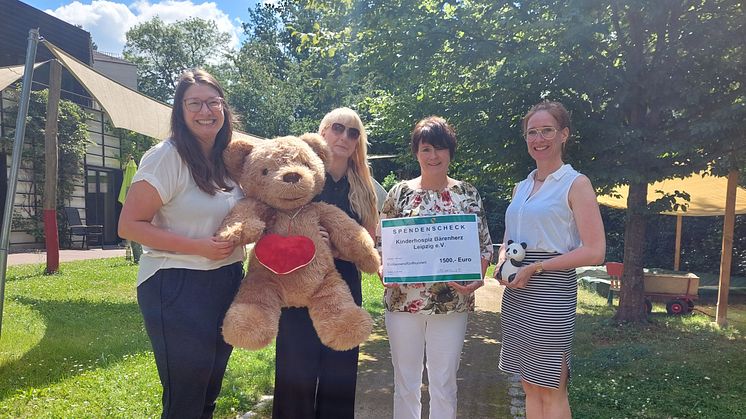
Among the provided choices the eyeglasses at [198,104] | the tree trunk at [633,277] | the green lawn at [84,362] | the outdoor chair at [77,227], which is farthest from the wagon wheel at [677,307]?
the outdoor chair at [77,227]

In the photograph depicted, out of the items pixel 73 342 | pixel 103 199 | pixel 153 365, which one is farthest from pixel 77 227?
pixel 153 365

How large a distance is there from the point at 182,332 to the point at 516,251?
65.3 inches

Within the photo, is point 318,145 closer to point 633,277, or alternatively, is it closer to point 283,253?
point 283,253

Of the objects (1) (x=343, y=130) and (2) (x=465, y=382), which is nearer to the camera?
(1) (x=343, y=130)

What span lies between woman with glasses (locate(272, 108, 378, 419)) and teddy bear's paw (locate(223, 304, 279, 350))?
0.93 feet

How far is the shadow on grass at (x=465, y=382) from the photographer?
4020mm

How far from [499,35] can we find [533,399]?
4793 mm

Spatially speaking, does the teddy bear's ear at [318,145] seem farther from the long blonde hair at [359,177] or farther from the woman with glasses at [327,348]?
the long blonde hair at [359,177]

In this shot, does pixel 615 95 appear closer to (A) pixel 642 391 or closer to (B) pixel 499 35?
(B) pixel 499 35

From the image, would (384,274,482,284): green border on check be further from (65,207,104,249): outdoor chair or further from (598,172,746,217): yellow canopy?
(65,207,104,249): outdoor chair

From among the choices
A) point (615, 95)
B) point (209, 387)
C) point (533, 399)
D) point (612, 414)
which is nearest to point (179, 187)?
point (209, 387)

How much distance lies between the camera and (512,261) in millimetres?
2596

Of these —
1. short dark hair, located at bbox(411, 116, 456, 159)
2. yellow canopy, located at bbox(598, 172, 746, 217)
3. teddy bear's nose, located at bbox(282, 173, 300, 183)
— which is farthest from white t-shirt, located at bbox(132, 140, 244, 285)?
yellow canopy, located at bbox(598, 172, 746, 217)

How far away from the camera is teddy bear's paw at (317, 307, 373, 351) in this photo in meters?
2.50
